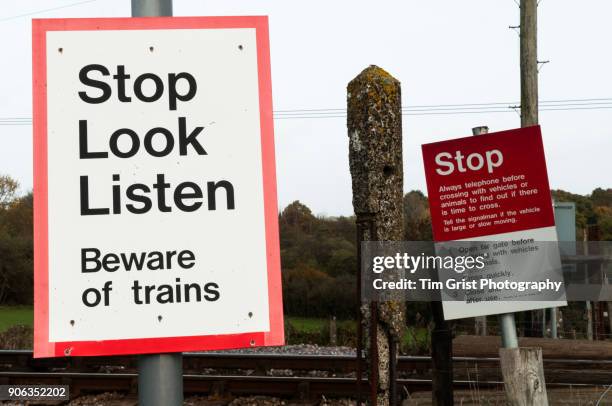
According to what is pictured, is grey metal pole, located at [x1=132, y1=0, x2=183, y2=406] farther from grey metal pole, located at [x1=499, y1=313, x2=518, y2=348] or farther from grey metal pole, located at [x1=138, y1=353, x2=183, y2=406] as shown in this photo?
grey metal pole, located at [x1=499, y1=313, x2=518, y2=348]

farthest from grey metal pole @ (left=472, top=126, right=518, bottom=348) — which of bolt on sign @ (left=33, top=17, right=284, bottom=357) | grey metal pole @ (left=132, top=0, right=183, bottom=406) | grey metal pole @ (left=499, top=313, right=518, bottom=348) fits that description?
grey metal pole @ (left=132, top=0, right=183, bottom=406)

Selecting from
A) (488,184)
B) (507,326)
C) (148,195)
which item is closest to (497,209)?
(488,184)

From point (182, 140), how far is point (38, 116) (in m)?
0.37

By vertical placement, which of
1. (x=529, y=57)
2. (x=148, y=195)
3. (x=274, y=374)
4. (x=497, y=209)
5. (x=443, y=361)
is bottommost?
(x=274, y=374)

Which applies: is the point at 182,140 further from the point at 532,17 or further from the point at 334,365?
the point at 532,17

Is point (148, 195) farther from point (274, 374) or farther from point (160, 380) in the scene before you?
point (274, 374)

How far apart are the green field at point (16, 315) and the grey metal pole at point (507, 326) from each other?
1894 cm

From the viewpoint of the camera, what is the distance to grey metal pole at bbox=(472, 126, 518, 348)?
16.8 feet

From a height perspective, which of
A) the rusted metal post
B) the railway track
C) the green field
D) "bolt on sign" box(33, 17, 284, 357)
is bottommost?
the railway track

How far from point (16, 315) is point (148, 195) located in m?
25.1

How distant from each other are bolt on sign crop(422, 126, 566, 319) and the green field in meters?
19.1

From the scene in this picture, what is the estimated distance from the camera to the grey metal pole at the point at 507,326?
201 inches

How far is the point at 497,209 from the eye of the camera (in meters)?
4.89

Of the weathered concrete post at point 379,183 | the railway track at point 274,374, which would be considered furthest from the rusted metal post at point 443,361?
the railway track at point 274,374
